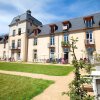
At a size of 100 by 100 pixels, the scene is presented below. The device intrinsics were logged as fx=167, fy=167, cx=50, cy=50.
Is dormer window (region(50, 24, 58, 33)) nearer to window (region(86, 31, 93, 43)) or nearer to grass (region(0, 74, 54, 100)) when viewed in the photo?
window (region(86, 31, 93, 43))

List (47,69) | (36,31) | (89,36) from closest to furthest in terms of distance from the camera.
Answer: (47,69), (89,36), (36,31)

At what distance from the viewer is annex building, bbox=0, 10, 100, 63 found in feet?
90.2

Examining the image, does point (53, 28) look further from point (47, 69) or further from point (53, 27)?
point (47, 69)

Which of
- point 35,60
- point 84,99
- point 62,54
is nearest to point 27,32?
point 35,60

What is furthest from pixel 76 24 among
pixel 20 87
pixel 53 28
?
pixel 20 87

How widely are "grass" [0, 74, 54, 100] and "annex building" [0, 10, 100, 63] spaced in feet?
35.8

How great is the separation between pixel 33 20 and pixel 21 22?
306 centimetres

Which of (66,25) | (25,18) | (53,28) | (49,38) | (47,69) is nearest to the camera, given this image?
(47,69)

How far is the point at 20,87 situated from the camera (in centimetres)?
1188

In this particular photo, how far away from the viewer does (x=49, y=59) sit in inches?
1246

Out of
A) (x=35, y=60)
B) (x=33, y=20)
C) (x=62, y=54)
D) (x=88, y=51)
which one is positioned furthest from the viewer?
(x=33, y=20)

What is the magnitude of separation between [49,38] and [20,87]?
70.1 ft

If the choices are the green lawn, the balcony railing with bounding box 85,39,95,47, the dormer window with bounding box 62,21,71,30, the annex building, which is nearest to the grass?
the green lawn

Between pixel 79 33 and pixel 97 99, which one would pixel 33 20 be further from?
pixel 97 99
